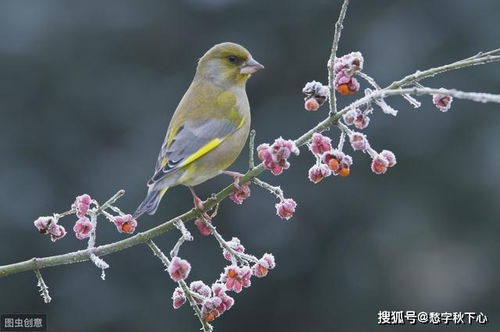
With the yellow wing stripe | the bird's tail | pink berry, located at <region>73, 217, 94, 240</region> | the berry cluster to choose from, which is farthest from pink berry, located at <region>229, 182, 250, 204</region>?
the yellow wing stripe

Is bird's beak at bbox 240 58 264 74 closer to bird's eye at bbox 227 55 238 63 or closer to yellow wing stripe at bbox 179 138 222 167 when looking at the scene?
bird's eye at bbox 227 55 238 63

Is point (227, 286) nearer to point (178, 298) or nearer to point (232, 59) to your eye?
point (178, 298)

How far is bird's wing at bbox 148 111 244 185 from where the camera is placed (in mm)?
3670

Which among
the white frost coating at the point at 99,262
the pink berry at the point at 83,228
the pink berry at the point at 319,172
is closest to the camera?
the white frost coating at the point at 99,262

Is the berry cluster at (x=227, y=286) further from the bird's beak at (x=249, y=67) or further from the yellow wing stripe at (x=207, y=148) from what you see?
the bird's beak at (x=249, y=67)

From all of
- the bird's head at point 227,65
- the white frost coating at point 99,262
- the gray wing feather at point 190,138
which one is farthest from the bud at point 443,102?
the bird's head at point 227,65

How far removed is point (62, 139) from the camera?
285 inches

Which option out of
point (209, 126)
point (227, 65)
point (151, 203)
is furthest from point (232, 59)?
point (151, 203)

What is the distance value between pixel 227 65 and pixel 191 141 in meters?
0.50

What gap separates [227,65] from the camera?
4.09 metres

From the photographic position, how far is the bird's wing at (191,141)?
3670 millimetres

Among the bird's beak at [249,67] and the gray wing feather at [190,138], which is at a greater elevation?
the bird's beak at [249,67]

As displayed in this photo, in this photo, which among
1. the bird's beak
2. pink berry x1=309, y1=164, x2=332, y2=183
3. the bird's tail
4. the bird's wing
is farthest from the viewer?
the bird's beak

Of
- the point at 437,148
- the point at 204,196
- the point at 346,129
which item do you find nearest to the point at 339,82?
the point at 346,129
